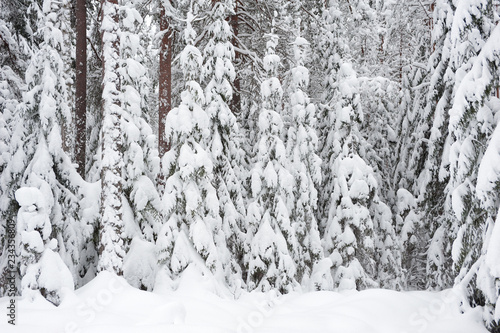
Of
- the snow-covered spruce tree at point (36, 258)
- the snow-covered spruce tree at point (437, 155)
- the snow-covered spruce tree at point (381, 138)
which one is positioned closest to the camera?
the snow-covered spruce tree at point (36, 258)

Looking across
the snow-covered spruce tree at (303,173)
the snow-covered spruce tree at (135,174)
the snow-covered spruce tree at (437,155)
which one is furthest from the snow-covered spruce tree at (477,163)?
Answer: the snow-covered spruce tree at (135,174)

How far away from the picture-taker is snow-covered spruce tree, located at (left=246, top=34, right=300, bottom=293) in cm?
1334

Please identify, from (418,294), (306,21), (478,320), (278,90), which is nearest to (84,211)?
(278,90)

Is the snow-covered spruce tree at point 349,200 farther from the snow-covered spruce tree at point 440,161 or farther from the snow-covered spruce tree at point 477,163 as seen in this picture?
the snow-covered spruce tree at point 477,163

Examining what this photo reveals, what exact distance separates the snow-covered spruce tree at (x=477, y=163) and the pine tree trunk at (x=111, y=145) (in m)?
7.85

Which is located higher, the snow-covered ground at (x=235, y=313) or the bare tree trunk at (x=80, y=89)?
the bare tree trunk at (x=80, y=89)

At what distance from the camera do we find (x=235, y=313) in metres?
8.93

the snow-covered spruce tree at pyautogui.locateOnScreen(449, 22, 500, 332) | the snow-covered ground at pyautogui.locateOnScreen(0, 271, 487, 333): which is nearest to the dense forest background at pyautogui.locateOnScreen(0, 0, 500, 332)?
the snow-covered spruce tree at pyautogui.locateOnScreen(449, 22, 500, 332)

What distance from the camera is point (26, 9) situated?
14.4 meters

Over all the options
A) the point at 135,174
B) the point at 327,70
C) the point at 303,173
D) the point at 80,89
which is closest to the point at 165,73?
the point at 80,89

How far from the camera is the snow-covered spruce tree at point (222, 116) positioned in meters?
12.9

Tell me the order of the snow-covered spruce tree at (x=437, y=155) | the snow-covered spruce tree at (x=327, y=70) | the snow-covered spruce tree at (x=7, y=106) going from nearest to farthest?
the snow-covered spruce tree at (x=7, y=106)
the snow-covered spruce tree at (x=437, y=155)
the snow-covered spruce tree at (x=327, y=70)

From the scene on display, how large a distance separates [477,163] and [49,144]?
10186 millimetres

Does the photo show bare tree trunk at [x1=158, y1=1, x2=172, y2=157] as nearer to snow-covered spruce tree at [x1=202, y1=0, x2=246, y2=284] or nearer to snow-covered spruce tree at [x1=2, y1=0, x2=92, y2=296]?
snow-covered spruce tree at [x1=202, y1=0, x2=246, y2=284]
